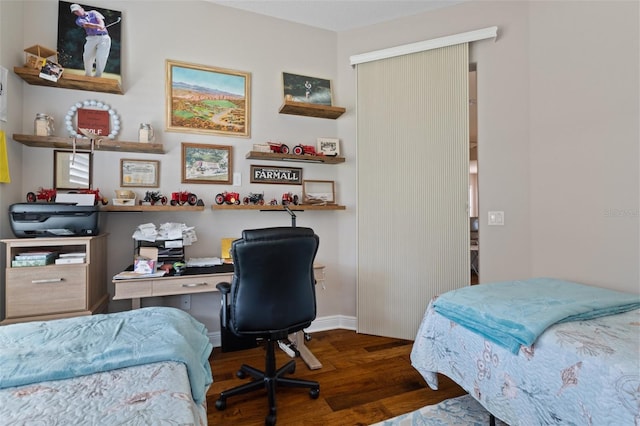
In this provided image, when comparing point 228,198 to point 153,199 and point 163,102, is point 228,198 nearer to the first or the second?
point 153,199

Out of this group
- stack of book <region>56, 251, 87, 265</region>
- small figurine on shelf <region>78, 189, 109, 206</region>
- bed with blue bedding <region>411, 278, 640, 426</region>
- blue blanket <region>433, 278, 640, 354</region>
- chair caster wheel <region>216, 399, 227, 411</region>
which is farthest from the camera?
small figurine on shelf <region>78, 189, 109, 206</region>

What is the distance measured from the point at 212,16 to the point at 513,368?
3.20 meters

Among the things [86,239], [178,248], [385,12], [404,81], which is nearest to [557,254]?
[404,81]

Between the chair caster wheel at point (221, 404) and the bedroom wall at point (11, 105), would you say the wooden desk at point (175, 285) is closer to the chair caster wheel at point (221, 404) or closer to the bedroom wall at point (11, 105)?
the chair caster wheel at point (221, 404)

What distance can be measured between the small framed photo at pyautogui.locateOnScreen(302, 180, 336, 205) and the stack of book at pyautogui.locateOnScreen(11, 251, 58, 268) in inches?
72.7

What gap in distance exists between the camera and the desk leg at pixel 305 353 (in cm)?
216

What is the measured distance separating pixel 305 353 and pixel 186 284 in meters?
1.04

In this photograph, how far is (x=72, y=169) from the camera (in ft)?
7.22

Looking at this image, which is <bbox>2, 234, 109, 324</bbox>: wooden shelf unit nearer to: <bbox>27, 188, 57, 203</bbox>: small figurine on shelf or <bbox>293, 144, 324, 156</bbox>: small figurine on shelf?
<bbox>27, 188, 57, 203</bbox>: small figurine on shelf

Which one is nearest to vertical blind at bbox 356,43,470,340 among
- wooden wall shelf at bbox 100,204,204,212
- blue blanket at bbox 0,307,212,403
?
wooden wall shelf at bbox 100,204,204,212

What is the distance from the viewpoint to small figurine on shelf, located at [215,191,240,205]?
2.46 metres

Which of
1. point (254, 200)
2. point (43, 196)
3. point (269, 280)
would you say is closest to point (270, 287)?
point (269, 280)

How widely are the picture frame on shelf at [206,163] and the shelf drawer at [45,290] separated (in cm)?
100

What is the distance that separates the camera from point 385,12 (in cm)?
270
